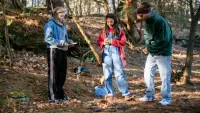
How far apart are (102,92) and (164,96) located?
162cm

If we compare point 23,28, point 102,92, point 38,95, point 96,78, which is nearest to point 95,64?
point 96,78

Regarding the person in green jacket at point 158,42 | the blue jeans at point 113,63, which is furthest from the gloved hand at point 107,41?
the person in green jacket at point 158,42

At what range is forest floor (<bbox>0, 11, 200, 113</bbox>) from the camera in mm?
6359

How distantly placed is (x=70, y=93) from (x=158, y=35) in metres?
2.53

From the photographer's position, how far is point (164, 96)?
6766 mm

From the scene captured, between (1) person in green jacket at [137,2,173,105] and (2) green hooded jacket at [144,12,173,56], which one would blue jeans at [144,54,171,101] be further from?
(2) green hooded jacket at [144,12,173,56]

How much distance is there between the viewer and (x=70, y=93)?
25.0 ft

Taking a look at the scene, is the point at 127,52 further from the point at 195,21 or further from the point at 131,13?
the point at 195,21

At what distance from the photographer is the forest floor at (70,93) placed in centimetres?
636

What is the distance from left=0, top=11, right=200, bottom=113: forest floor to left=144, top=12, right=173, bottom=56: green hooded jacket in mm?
1139

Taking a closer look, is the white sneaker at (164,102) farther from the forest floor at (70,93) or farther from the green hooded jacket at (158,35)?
the green hooded jacket at (158,35)

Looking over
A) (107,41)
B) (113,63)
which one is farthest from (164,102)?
(107,41)

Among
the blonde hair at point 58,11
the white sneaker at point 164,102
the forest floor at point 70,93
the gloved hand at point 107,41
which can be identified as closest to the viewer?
the forest floor at point 70,93

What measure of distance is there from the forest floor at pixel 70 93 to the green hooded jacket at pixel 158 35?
1.14 metres
